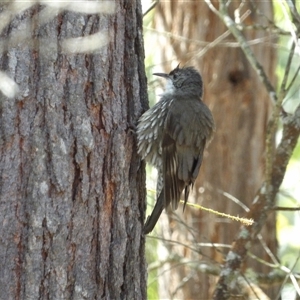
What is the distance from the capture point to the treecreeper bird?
→ 167 inches

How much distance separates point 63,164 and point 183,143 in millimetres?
1407

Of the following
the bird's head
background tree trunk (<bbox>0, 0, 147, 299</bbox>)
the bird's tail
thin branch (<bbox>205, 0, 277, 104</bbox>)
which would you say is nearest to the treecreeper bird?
the bird's tail

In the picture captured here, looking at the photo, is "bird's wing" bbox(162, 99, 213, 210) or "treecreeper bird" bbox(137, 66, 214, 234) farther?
"bird's wing" bbox(162, 99, 213, 210)

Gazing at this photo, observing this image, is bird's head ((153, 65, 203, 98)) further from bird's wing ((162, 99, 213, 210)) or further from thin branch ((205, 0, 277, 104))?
thin branch ((205, 0, 277, 104))

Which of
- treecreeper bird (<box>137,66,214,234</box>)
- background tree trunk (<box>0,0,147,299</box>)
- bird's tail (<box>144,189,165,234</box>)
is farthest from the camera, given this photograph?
treecreeper bird (<box>137,66,214,234</box>)

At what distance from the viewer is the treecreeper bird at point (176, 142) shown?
424 centimetres

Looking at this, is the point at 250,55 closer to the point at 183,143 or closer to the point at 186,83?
the point at 186,83

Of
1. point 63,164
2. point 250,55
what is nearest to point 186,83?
point 250,55

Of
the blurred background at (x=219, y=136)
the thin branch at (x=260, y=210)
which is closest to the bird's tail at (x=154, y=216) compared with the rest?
the thin branch at (x=260, y=210)

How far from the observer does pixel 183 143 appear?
Result: 447cm

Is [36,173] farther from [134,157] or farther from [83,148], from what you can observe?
[134,157]

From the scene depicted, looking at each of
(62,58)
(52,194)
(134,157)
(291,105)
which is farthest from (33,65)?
(291,105)

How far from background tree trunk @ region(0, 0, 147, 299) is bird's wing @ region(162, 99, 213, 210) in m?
0.85

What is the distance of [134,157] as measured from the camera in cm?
377
